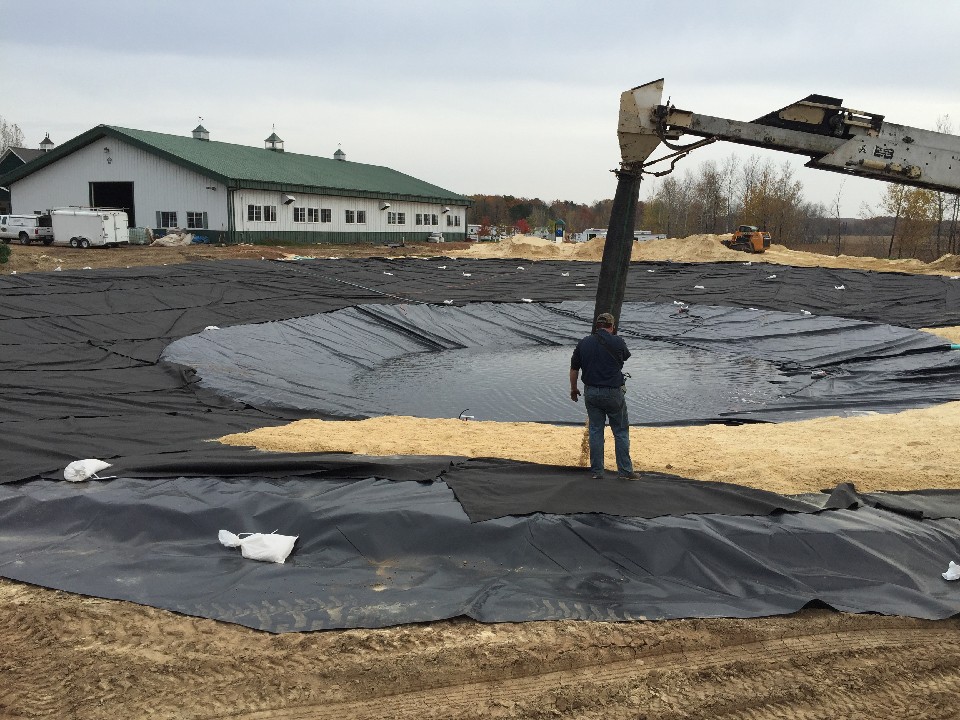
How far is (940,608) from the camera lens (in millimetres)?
5523

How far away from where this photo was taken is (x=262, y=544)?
6105 millimetres

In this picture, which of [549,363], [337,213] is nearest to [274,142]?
[337,213]

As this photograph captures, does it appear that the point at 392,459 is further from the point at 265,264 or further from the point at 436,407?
the point at 265,264

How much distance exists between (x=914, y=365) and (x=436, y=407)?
32.7 feet

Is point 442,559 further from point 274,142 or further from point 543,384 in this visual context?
point 274,142

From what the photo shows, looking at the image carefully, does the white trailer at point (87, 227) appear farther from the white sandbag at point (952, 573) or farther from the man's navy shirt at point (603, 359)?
the white sandbag at point (952, 573)

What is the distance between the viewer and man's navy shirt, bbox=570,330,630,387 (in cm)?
757

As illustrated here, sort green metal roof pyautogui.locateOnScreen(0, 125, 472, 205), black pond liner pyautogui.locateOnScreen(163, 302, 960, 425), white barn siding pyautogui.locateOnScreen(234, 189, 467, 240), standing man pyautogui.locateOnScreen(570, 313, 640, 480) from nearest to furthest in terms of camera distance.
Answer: standing man pyautogui.locateOnScreen(570, 313, 640, 480) < black pond liner pyautogui.locateOnScreen(163, 302, 960, 425) < green metal roof pyautogui.locateOnScreen(0, 125, 472, 205) < white barn siding pyautogui.locateOnScreen(234, 189, 467, 240)

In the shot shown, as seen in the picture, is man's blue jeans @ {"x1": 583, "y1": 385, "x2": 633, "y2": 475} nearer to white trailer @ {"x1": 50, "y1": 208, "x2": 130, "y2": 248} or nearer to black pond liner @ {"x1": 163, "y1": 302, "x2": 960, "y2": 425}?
black pond liner @ {"x1": 163, "y1": 302, "x2": 960, "y2": 425}

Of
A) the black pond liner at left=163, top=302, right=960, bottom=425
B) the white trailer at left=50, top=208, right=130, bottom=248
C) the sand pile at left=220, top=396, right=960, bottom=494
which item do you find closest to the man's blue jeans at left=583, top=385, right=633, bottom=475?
the sand pile at left=220, top=396, right=960, bottom=494

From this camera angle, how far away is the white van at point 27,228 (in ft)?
133

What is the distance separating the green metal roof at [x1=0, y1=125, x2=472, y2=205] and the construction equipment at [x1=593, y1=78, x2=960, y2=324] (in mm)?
38380

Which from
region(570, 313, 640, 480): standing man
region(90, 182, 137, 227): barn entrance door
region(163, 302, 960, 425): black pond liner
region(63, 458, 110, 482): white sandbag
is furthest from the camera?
region(90, 182, 137, 227): barn entrance door

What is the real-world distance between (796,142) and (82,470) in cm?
791
